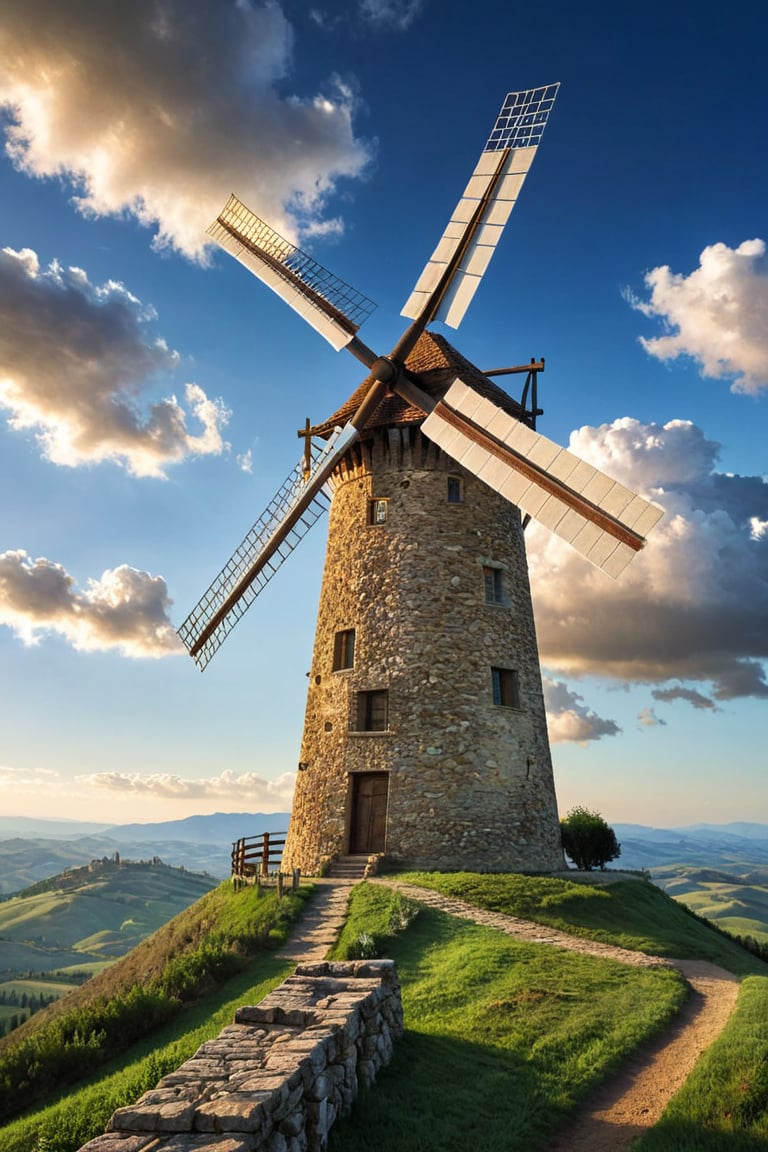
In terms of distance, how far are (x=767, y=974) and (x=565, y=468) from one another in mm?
11184

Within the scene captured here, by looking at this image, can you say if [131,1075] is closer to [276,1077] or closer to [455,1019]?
[455,1019]

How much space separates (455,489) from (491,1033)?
16658 millimetres

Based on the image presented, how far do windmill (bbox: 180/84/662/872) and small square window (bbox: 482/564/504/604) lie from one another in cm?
5

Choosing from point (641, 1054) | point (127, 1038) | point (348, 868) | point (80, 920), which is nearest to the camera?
point (641, 1054)

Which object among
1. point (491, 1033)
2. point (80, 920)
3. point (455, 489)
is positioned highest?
point (455, 489)

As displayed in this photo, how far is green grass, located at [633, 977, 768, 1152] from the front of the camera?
802 cm

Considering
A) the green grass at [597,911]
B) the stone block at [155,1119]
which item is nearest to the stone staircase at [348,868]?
the green grass at [597,911]

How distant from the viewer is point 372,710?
2366 centimetres

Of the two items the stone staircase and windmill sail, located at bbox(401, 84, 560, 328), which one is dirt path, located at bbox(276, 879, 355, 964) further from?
windmill sail, located at bbox(401, 84, 560, 328)

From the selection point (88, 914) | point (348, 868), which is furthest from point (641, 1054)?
point (88, 914)

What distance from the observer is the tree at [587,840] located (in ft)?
94.1

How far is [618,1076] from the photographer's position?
998cm

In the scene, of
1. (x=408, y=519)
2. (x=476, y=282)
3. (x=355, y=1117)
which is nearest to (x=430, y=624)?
(x=408, y=519)

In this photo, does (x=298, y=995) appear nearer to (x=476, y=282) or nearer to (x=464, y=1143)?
A: (x=464, y=1143)
